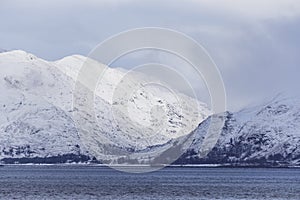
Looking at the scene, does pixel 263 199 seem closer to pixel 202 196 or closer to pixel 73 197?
pixel 202 196

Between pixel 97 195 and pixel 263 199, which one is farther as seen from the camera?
pixel 97 195

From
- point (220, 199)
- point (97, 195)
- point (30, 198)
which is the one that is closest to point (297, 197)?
point (220, 199)

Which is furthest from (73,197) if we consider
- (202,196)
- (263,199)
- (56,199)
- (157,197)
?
(263,199)

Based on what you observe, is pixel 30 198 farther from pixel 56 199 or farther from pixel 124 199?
pixel 124 199

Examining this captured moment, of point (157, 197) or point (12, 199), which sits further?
point (157, 197)

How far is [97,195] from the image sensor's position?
162 metres

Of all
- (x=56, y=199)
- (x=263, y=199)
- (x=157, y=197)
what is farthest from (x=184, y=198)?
(x=56, y=199)

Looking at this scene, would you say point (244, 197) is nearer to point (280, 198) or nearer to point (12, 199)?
point (280, 198)

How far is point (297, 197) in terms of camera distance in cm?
15575

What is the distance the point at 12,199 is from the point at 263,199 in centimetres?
4798

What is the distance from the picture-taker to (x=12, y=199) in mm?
147000

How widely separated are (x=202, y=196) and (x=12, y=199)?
39.8 meters

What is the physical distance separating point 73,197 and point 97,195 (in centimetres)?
917

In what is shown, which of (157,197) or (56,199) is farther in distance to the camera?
(157,197)
